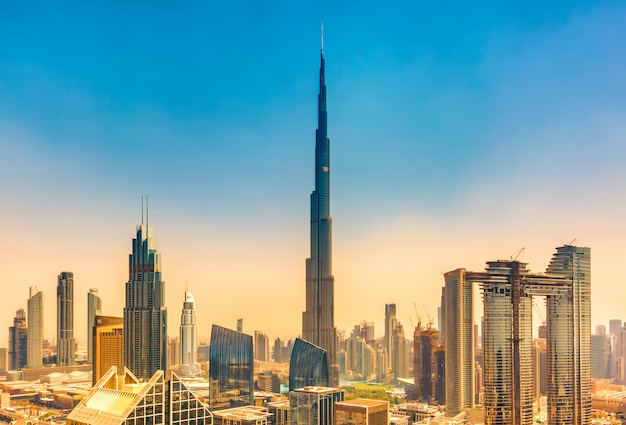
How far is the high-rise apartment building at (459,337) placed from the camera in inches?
1321

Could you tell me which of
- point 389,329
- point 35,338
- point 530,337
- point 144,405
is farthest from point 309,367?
point 35,338

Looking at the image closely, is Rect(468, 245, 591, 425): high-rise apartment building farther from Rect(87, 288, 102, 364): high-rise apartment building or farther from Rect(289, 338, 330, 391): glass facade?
Rect(87, 288, 102, 364): high-rise apartment building

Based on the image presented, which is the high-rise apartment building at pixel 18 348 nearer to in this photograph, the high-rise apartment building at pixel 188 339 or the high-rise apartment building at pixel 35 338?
the high-rise apartment building at pixel 35 338

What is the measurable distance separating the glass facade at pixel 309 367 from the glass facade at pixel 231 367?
239 centimetres

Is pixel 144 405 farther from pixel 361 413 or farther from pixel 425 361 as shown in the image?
pixel 425 361

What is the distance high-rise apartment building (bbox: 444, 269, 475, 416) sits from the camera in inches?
1321

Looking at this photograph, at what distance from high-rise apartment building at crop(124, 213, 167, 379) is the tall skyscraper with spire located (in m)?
9.69

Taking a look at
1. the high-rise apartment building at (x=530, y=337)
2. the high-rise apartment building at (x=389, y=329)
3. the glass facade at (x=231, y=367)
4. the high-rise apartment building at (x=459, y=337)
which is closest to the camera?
the high-rise apartment building at (x=530, y=337)

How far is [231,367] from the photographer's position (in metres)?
31.2

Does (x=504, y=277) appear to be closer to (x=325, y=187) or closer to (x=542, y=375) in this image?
(x=542, y=375)

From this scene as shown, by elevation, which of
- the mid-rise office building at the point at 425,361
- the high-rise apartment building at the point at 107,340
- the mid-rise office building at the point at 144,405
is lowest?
the mid-rise office building at the point at 425,361

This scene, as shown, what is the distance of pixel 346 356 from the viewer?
147 feet

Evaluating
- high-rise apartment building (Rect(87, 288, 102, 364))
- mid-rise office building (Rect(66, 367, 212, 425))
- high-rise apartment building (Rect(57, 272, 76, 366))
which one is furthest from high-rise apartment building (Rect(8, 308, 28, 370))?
mid-rise office building (Rect(66, 367, 212, 425))

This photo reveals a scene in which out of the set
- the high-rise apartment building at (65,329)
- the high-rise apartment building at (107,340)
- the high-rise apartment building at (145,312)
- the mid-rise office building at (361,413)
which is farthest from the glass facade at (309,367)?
the high-rise apartment building at (65,329)
